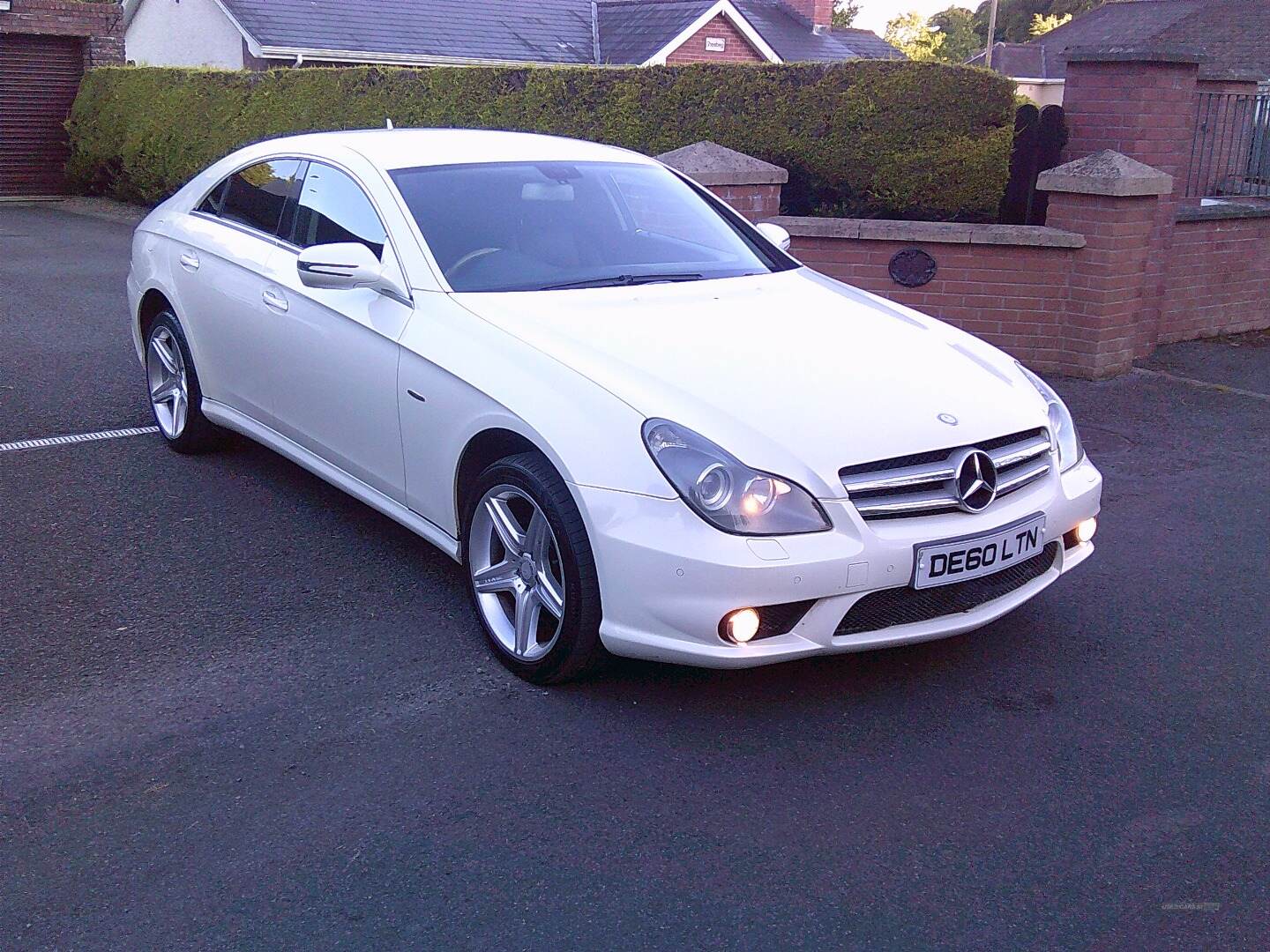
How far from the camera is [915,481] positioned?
3721mm

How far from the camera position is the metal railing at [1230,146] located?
32.0 feet

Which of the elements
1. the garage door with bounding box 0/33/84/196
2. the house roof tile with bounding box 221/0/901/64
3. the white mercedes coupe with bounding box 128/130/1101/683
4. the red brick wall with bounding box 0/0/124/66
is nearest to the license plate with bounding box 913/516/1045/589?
the white mercedes coupe with bounding box 128/130/1101/683

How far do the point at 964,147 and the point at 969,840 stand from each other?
6.57 metres

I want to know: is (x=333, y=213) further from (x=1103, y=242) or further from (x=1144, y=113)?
(x=1144, y=113)

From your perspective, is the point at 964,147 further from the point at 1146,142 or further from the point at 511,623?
the point at 511,623

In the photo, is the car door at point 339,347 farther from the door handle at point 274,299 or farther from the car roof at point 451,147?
the car roof at point 451,147

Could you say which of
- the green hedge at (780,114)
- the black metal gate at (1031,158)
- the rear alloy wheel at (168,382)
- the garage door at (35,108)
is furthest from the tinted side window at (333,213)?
the garage door at (35,108)

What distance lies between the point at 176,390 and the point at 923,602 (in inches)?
158

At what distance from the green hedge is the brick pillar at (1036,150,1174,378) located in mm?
602

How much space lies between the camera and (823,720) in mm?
3842

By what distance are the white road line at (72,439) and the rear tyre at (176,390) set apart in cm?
35

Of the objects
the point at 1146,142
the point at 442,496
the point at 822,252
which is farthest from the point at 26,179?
the point at 442,496

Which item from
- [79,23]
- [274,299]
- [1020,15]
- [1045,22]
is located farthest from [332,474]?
[1020,15]

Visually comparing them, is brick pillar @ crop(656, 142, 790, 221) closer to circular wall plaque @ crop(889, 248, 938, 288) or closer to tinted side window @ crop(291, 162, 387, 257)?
circular wall plaque @ crop(889, 248, 938, 288)
